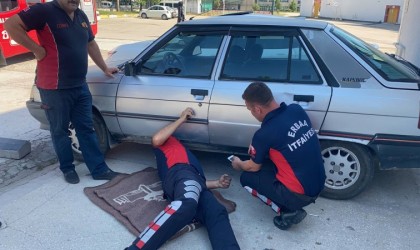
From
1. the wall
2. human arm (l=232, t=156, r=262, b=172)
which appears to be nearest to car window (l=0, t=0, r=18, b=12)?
human arm (l=232, t=156, r=262, b=172)

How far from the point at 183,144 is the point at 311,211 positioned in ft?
4.47

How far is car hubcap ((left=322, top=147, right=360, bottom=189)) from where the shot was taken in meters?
3.30

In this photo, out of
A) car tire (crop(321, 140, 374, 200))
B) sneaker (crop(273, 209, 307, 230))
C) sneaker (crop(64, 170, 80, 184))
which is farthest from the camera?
sneaker (crop(64, 170, 80, 184))

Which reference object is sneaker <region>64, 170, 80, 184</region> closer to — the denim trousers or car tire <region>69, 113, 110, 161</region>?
the denim trousers

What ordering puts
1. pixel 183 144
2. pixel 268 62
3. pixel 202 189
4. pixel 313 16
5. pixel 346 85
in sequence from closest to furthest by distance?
pixel 202 189, pixel 346 85, pixel 268 62, pixel 183 144, pixel 313 16

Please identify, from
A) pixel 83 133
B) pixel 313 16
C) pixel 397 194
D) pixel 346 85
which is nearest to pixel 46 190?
pixel 83 133

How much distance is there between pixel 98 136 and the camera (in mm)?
4062

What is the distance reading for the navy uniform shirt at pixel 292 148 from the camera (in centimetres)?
276

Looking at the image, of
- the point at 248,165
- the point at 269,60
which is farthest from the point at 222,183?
the point at 269,60

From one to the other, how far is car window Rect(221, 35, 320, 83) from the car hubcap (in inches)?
26.4

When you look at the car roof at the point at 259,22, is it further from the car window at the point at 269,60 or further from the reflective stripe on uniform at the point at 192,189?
the reflective stripe on uniform at the point at 192,189

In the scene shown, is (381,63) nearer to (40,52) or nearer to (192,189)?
(192,189)

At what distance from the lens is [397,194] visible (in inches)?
141

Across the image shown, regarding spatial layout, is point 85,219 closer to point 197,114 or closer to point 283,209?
point 197,114
